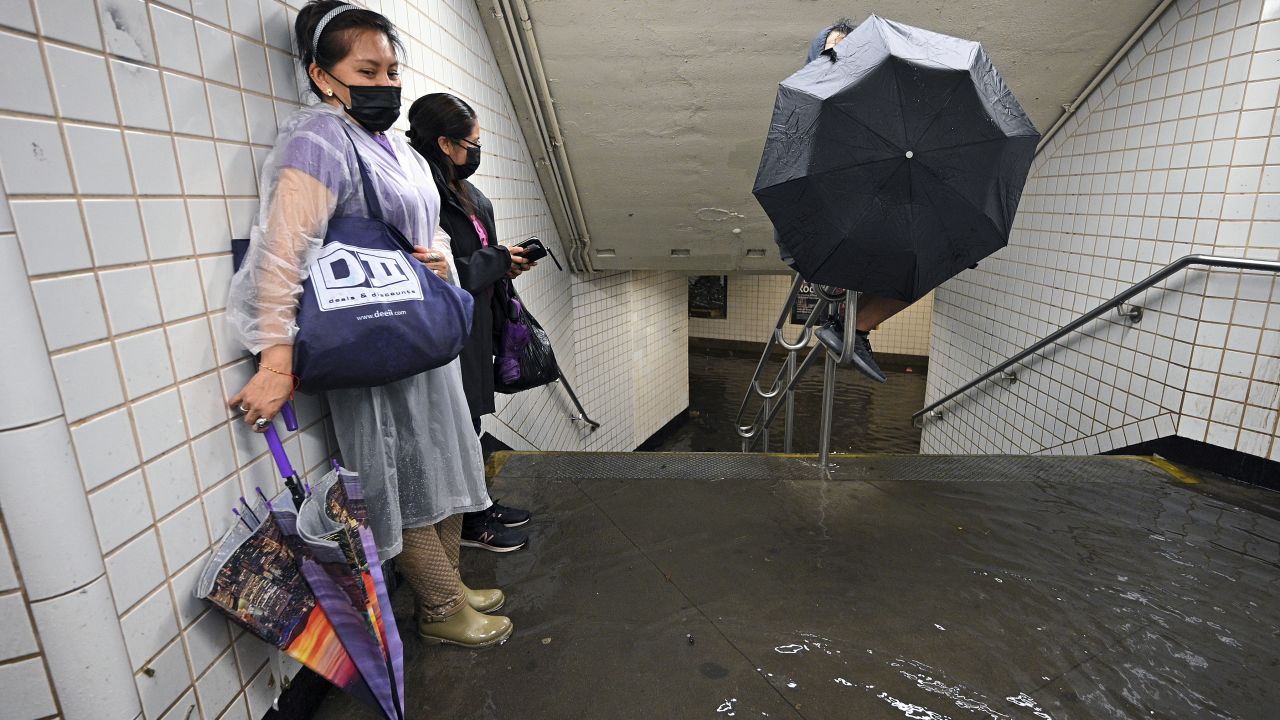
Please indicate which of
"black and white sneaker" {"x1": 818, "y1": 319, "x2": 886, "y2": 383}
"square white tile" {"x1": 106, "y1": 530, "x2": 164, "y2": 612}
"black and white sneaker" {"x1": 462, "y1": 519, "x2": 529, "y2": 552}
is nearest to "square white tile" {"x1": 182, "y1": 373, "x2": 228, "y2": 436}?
"square white tile" {"x1": 106, "y1": 530, "x2": 164, "y2": 612}

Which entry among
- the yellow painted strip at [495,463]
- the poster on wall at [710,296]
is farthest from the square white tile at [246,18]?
the poster on wall at [710,296]

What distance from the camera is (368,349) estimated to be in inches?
48.9

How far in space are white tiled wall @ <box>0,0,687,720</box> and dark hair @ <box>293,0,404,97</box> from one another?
0.25 ft

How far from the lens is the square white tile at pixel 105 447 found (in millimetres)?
934

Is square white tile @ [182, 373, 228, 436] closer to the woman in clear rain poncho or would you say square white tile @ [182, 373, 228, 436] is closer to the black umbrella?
the woman in clear rain poncho

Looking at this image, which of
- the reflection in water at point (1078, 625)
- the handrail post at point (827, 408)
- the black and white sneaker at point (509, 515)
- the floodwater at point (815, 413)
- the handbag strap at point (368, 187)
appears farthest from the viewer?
the floodwater at point (815, 413)

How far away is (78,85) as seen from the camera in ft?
3.03

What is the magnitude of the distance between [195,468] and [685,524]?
161 cm

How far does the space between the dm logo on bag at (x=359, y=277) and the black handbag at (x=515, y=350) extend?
29.9 inches

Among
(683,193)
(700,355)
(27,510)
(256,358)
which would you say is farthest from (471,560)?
(700,355)

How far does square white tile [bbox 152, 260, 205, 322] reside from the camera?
42.3 inches

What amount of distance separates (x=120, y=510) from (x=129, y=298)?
35 centimetres

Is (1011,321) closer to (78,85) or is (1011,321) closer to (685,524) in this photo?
(685,524)

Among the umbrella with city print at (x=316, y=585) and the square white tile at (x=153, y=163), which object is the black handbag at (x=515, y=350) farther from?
the square white tile at (x=153, y=163)
